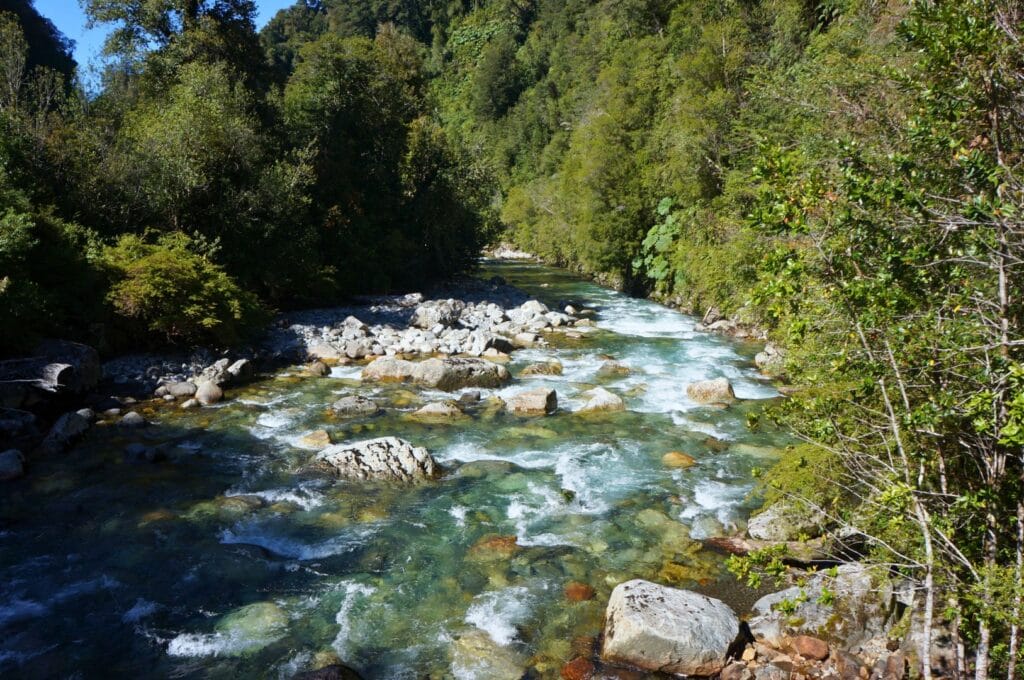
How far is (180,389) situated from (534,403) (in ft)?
28.3

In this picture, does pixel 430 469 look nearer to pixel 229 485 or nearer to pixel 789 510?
pixel 229 485

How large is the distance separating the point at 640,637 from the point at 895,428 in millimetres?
3373

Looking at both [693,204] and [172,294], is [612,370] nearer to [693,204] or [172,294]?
[172,294]

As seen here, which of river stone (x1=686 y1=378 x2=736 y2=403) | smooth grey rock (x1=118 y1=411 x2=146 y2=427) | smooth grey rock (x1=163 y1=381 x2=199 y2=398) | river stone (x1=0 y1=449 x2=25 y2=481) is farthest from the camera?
smooth grey rock (x1=163 y1=381 x2=199 y2=398)

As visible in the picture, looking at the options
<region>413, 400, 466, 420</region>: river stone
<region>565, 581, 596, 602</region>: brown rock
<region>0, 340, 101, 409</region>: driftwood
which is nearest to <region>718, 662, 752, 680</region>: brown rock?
<region>565, 581, 596, 602</region>: brown rock

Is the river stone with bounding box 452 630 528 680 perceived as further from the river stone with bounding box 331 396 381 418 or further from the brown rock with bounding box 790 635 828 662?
the river stone with bounding box 331 396 381 418

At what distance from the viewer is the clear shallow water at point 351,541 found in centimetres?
658

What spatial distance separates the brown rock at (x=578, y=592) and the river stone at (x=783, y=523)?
2658 mm

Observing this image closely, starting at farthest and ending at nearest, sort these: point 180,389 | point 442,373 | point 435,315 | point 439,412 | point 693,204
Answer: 1. point 693,204
2. point 435,315
3. point 442,373
4. point 180,389
5. point 439,412

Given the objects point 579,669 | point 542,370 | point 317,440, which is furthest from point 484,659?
point 542,370

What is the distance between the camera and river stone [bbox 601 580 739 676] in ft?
20.1

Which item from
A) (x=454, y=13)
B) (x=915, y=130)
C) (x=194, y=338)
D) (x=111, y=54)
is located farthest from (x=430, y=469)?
(x=454, y=13)

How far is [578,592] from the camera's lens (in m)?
7.49

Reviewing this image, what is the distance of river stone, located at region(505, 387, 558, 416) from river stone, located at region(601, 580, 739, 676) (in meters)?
7.39
